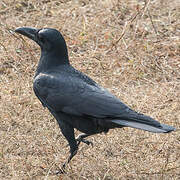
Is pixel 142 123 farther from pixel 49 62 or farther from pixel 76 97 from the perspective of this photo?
pixel 49 62

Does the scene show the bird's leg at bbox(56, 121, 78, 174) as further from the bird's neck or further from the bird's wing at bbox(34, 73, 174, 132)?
the bird's neck

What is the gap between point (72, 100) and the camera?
4.35 m

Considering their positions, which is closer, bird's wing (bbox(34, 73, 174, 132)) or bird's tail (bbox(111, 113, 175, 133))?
bird's tail (bbox(111, 113, 175, 133))

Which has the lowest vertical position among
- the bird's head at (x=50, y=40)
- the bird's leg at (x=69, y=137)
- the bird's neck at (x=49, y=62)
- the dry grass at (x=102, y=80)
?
the dry grass at (x=102, y=80)

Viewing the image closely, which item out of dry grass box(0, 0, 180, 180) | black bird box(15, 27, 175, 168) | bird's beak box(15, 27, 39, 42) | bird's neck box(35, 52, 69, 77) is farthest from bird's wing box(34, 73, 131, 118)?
dry grass box(0, 0, 180, 180)

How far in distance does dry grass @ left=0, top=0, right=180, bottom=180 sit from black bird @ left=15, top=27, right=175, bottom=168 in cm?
42

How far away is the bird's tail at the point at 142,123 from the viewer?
3998 mm

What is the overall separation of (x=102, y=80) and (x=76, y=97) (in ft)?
6.67

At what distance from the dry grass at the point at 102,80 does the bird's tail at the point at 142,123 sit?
427 millimetres

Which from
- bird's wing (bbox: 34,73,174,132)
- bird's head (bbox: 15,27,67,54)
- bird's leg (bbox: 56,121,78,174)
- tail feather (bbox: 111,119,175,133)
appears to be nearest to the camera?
tail feather (bbox: 111,119,175,133)

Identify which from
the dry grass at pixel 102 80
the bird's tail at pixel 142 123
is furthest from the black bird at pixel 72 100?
the dry grass at pixel 102 80

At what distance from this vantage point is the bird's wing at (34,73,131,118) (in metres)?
4.23

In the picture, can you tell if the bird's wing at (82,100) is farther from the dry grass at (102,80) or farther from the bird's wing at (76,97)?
the dry grass at (102,80)

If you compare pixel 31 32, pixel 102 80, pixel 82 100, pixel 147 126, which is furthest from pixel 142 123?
pixel 102 80
